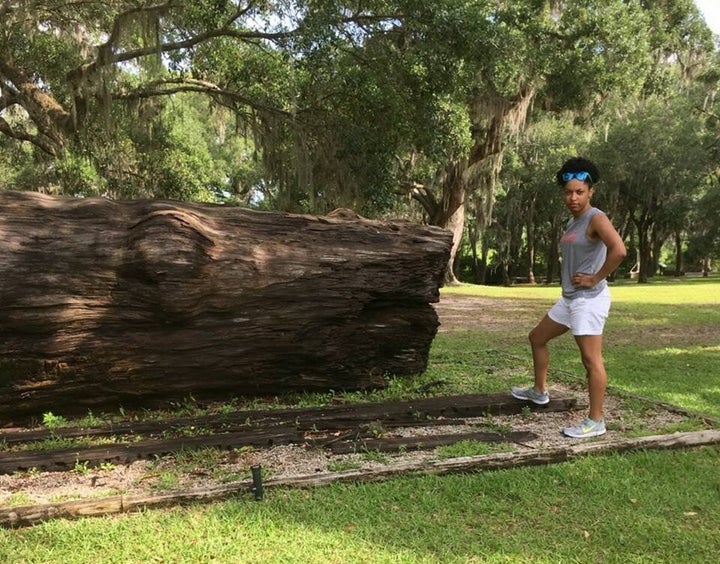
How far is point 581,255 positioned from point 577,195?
42 cm

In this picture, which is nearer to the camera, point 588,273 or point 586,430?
point 586,430

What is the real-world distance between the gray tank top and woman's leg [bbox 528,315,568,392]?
12.2 inches

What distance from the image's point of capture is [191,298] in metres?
4.38

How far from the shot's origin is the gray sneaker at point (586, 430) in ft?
13.2

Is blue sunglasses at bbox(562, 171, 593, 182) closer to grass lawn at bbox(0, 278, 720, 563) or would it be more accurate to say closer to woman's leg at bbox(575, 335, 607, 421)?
woman's leg at bbox(575, 335, 607, 421)

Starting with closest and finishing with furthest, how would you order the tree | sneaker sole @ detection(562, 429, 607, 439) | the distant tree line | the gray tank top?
1. sneaker sole @ detection(562, 429, 607, 439)
2. the gray tank top
3. the distant tree line
4. the tree

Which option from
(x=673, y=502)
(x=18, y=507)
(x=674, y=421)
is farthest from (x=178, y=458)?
(x=674, y=421)

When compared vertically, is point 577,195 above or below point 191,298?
above

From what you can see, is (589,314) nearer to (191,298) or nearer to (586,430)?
(586,430)

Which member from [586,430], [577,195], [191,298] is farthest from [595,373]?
[191,298]

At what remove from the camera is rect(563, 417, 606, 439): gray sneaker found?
4.03 meters

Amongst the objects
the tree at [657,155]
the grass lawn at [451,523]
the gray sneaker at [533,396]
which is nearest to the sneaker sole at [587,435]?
the grass lawn at [451,523]

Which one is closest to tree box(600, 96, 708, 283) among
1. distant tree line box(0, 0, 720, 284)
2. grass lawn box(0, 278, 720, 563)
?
distant tree line box(0, 0, 720, 284)

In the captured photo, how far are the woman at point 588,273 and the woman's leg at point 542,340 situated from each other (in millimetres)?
206
